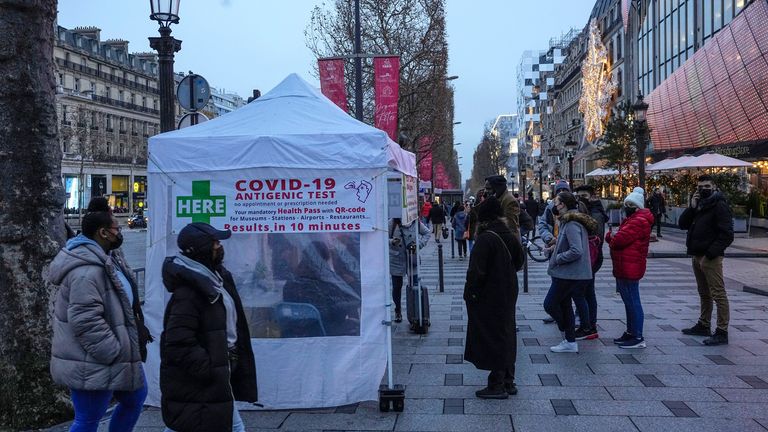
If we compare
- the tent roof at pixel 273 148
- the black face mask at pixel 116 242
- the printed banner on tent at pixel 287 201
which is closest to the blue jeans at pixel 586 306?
the printed banner on tent at pixel 287 201

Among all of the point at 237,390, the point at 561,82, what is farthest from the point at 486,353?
the point at 561,82

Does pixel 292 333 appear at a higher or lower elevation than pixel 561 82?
lower

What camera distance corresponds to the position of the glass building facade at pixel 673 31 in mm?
37188

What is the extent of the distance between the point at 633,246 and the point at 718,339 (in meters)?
1.54

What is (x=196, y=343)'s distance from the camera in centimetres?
378

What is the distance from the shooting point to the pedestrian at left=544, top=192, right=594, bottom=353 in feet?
24.8

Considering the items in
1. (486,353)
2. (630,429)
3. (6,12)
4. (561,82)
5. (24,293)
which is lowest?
(630,429)

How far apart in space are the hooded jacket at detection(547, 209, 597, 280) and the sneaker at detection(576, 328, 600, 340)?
1.18 meters

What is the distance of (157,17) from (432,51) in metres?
23.1

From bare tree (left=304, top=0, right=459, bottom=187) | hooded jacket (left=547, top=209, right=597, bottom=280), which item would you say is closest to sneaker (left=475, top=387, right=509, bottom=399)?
hooded jacket (left=547, top=209, right=597, bottom=280)

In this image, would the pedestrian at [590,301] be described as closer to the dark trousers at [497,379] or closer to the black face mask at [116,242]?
the dark trousers at [497,379]

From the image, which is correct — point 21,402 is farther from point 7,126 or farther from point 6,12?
point 6,12

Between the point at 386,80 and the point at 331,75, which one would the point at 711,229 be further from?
the point at 386,80

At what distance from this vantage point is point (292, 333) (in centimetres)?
600
